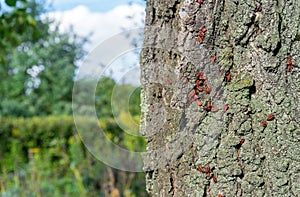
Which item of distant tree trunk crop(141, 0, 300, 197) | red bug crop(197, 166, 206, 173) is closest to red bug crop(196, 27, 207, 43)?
distant tree trunk crop(141, 0, 300, 197)

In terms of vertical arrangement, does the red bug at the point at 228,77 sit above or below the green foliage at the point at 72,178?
above

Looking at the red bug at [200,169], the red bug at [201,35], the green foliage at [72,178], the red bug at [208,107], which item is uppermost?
the red bug at [201,35]

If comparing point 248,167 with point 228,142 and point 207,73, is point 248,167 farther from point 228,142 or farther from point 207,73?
point 207,73

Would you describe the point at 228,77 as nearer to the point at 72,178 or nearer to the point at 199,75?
the point at 199,75

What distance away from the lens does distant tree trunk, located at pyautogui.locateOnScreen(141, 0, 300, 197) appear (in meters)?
1.01

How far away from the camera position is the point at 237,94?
1022 millimetres

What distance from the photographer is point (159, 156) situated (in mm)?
1115

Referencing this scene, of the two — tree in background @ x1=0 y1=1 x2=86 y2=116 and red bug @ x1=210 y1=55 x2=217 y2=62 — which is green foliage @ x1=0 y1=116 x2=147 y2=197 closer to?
red bug @ x1=210 y1=55 x2=217 y2=62

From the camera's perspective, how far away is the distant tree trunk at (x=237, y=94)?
3.33 ft

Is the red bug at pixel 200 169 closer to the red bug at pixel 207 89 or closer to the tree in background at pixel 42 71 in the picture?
the red bug at pixel 207 89

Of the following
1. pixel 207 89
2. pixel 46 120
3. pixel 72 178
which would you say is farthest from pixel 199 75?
pixel 46 120

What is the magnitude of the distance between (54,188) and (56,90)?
28.4 ft

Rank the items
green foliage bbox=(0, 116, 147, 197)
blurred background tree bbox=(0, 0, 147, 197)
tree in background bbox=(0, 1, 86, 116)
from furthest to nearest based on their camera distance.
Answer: tree in background bbox=(0, 1, 86, 116) < green foliage bbox=(0, 116, 147, 197) < blurred background tree bbox=(0, 0, 147, 197)

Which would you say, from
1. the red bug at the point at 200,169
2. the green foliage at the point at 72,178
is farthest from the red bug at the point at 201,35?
the green foliage at the point at 72,178
